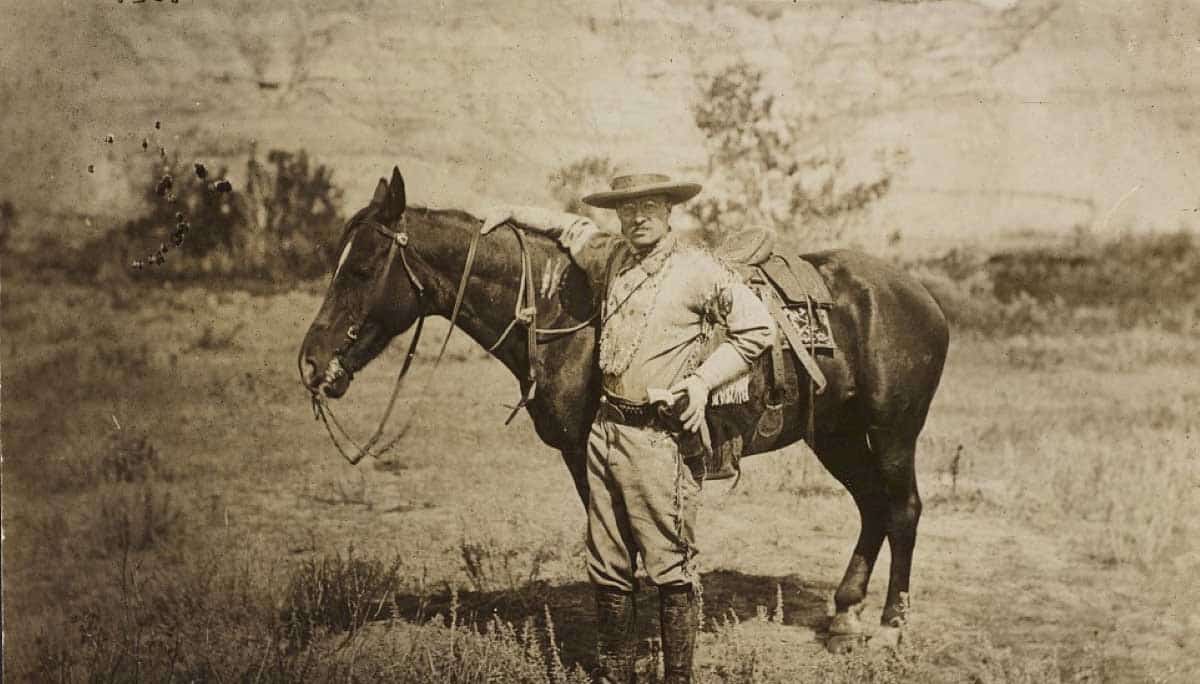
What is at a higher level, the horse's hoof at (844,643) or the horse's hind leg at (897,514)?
the horse's hind leg at (897,514)

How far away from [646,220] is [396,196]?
3.58 feet

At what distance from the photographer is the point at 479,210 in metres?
4.85

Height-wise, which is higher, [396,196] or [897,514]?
[396,196]

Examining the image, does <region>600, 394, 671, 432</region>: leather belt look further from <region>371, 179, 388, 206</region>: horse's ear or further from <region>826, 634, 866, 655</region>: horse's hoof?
<region>826, 634, 866, 655</region>: horse's hoof

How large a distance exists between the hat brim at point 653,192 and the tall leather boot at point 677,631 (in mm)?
1465

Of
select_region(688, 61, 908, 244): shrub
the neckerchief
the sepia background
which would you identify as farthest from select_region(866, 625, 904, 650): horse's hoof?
select_region(688, 61, 908, 244): shrub

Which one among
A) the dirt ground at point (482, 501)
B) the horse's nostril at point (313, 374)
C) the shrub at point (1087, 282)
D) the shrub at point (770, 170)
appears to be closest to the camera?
the horse's nostril at point (313, 374)

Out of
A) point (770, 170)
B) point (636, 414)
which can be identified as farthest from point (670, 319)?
point (770, 170)

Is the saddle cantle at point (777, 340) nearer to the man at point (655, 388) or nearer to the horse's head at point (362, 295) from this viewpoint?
the man at point (655, 388)

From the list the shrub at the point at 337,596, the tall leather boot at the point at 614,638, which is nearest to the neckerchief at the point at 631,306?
the tall leather boot at the point at 614,638

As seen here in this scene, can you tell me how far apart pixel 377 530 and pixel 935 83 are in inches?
145

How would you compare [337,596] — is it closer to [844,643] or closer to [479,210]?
[479,210]

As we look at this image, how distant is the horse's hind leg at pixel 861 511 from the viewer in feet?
15.1

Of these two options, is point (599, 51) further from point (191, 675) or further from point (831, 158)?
point (191, 675)
